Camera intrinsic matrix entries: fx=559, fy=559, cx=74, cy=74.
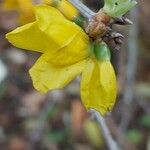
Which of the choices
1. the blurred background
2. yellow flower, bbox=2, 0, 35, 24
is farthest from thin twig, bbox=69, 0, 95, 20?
the blurred background

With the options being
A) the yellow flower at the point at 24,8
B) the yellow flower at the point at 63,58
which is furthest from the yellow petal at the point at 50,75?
the yellow flower at the point at 24,8

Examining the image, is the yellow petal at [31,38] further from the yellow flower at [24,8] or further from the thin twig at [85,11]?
the yellow flower at [24,8]

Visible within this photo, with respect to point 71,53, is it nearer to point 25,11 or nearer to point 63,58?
point 63,58

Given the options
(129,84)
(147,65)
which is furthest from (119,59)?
(147,65)

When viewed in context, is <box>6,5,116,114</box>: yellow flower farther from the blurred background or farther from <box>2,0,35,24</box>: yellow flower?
the blurred background

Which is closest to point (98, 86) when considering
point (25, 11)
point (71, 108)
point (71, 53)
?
point (71, 53)
